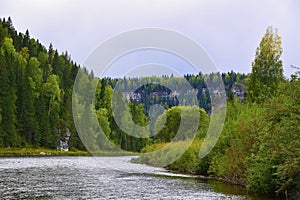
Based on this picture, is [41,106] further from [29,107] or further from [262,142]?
[262,142]

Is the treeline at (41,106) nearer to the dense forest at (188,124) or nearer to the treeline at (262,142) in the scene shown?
the dense forest at (188,124)

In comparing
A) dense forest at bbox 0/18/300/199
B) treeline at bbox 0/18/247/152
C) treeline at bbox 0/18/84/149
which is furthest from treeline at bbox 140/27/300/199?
treeline at bbox 0/18/84/149

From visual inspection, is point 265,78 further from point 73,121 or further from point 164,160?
point 73,121

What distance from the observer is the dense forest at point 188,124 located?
64.0ft

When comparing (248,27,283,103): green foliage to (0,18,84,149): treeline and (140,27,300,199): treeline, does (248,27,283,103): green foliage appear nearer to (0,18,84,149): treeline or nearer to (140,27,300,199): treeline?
(140,27,300,199): treeline

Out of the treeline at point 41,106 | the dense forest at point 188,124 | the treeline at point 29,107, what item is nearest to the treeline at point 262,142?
the dense forest at point 188,124

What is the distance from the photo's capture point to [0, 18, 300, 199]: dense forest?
19.5 meters

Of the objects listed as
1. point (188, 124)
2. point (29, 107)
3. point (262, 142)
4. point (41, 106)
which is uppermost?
point (41, 106)

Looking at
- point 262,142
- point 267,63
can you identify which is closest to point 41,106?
point 267,63

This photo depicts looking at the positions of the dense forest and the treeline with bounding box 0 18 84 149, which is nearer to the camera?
the dense forest

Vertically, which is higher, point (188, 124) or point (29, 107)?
point (29, 107)

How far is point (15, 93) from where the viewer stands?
9444cm

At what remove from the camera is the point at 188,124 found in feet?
209

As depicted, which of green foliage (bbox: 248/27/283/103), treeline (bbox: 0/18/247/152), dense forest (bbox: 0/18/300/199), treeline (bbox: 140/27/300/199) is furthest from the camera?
treeline (bbox: 0/18/247/152)
